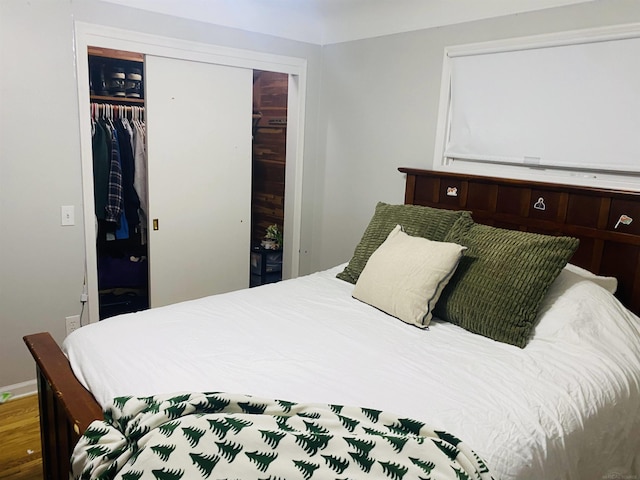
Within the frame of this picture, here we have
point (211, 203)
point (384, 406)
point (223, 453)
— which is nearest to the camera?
point (223, 453)

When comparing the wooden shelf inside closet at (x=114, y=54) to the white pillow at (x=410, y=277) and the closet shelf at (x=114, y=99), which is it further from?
the white pillow at (x=410, y=277)

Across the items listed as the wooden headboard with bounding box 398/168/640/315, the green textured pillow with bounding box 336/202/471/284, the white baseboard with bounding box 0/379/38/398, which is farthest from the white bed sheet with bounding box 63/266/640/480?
the white baseboard with bounding box 0/379/38/398

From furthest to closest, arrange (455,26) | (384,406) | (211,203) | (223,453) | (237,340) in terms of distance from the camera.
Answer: (211,203)
(455,26)
(237,340)
(384,406)
(223,453)

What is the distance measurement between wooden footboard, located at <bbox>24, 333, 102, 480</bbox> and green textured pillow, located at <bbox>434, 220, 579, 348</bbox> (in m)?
1.45

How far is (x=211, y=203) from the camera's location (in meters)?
3.56

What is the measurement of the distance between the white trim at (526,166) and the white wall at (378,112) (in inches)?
1.9

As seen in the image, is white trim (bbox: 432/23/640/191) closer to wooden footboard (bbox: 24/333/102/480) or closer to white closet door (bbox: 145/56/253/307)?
white closet door (bbox: 145/56/253/307)

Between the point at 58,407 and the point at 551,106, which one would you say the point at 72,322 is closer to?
the point at 58,407

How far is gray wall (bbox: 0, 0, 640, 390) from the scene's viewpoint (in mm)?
2564

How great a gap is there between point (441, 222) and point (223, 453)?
1778mm

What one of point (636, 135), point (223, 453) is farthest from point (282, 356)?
point (636, 135)

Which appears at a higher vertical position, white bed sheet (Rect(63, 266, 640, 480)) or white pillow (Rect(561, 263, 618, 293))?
white pillow (Rect(561, 263, 618, 293))

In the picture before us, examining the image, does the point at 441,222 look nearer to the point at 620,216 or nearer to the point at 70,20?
the point at 620,216

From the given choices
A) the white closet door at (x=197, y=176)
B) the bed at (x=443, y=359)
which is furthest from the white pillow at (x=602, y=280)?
the white closet door at (x=197, y=176)
